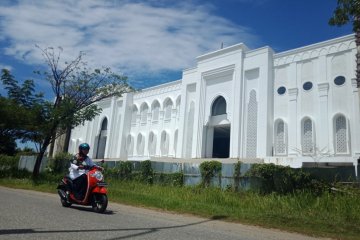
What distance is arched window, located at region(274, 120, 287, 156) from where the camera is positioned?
26.3m

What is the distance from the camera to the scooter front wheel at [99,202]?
7832 millimetres

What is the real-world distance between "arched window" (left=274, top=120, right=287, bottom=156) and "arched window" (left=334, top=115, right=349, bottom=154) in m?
3.69

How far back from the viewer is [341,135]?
23.9m

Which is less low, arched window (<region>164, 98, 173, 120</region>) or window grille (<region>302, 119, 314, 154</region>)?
arched window (<region>164, 98, 173, 120</region>)

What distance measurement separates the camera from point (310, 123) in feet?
84.2

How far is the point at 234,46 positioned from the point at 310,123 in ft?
32.1

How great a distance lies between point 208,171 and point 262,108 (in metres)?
11.6

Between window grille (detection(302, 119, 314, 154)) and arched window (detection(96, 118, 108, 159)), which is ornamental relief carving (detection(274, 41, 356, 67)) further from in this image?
arched window (detection(96, 118, 108, 159))

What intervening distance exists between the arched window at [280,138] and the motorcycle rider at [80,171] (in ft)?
66.4

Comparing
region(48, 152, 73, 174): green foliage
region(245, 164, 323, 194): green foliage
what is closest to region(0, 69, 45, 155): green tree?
region(48, 152, 73, 174): green foliage

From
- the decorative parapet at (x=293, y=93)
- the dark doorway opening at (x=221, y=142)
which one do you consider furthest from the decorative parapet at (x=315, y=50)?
the dark doorway opening at (x=221, y=142)

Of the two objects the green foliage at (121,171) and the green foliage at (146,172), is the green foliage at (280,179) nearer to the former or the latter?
the green foliage at (146,172)

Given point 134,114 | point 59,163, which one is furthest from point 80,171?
point 134,114

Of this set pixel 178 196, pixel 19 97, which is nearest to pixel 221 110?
pixel 19 97
